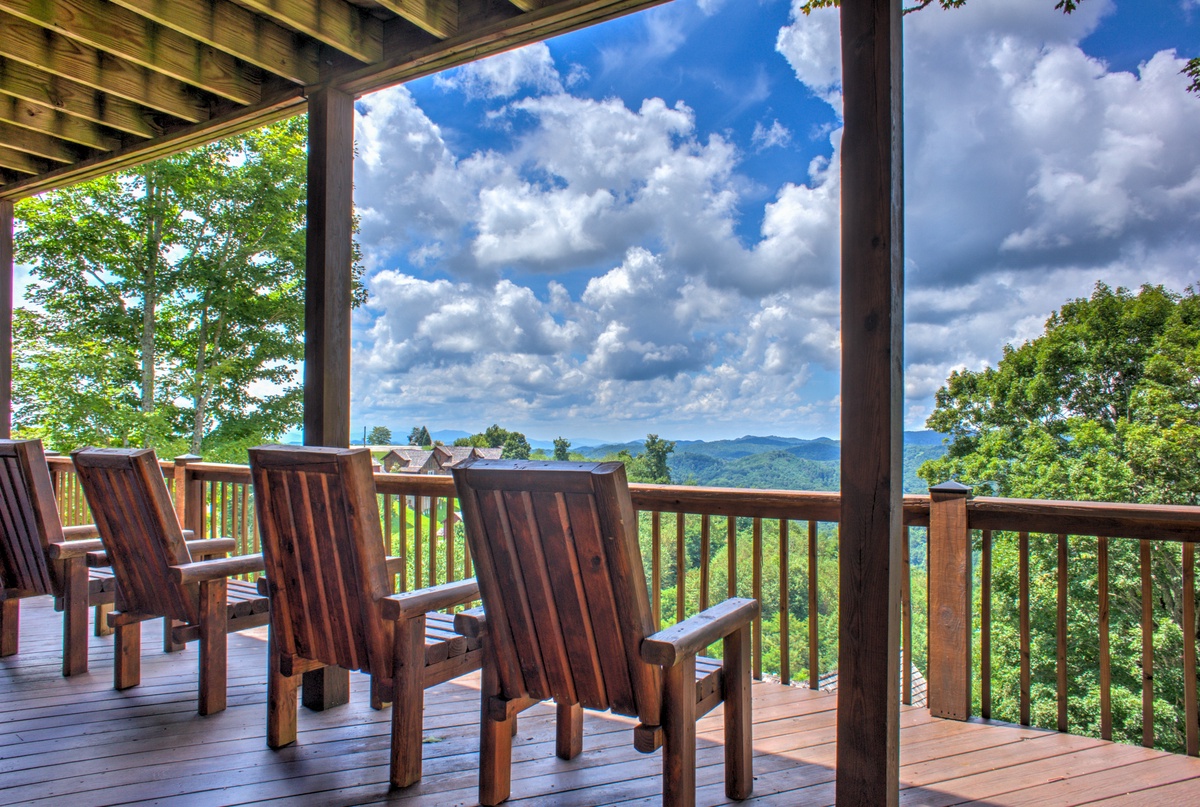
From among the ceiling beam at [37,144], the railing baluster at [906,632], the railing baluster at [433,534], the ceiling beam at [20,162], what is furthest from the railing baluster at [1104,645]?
the ceiling beam at [20,162]

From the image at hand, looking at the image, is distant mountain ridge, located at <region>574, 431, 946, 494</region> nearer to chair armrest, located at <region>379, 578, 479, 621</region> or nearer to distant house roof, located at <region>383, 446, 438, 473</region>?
distant house roof, located at <region>383, 446, 438, 473</region>

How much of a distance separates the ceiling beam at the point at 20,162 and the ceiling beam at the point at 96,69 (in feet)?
5.09

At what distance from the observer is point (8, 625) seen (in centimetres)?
337

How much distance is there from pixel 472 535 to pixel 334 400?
1.34 m

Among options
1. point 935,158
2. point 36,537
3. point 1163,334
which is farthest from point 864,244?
A: point 935,158

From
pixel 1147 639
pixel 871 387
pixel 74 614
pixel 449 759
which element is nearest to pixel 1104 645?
pixel 1147 639

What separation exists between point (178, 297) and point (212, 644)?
1494cm

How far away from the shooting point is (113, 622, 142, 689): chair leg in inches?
115

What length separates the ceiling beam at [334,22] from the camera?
2.55 metres

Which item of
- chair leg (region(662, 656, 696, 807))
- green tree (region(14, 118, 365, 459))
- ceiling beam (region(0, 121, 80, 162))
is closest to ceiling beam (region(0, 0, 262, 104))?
ceiling beam (region(0, 121, 80, 162))

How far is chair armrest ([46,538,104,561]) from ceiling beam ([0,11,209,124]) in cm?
202

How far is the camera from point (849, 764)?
65.1 inches

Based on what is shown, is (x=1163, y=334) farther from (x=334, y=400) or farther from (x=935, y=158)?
(x=334, y=400)

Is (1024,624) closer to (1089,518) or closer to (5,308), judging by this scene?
(1089,518)
